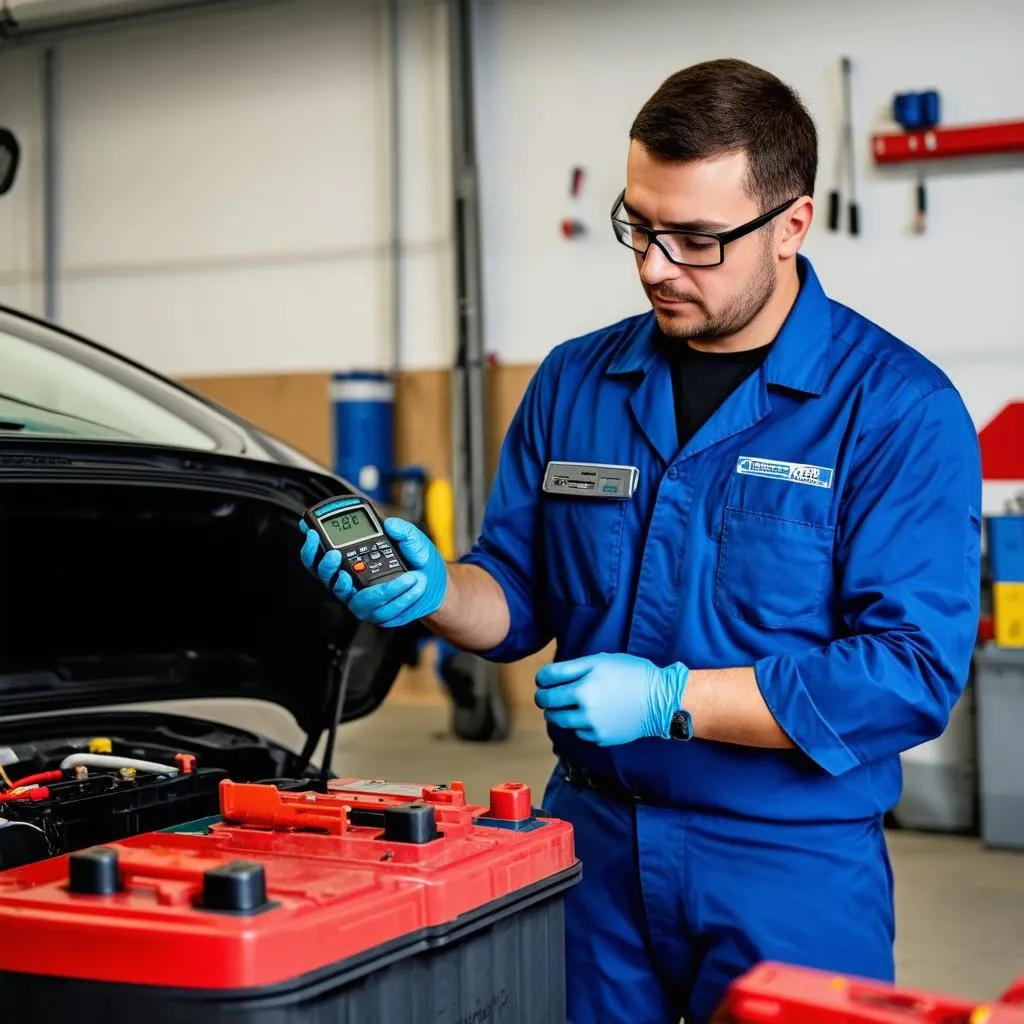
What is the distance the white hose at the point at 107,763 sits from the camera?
5.18 ft

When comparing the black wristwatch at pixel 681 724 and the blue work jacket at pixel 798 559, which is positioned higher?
the blue work jacket at pixel 798 559

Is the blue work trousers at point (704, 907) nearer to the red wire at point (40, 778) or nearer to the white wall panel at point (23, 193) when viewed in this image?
the red wire at point (40, 778)

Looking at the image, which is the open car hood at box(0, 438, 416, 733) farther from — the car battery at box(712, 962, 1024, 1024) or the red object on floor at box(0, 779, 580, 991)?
the car battery at box(712, 962, 1024, 1024)

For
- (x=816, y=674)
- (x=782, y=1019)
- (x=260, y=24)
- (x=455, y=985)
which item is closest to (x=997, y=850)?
(x=816, y=674)

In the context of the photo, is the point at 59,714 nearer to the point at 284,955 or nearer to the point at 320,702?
the point at 320,702

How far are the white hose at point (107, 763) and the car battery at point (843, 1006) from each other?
3.13ft

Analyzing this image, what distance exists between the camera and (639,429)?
1.61m

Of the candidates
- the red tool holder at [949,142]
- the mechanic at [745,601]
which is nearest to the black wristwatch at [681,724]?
the mechanic at [745,601]

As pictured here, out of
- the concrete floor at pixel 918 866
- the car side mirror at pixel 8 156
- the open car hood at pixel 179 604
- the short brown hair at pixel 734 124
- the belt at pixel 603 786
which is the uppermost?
the car side mirror at pixel 8 156

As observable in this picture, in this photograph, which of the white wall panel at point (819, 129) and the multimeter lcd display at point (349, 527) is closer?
the multimeter lcd display at point (349, 527)

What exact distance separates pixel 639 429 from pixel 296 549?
592 millimetres

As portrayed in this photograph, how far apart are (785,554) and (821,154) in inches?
145

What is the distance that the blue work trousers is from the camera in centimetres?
146

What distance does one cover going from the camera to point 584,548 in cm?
161
